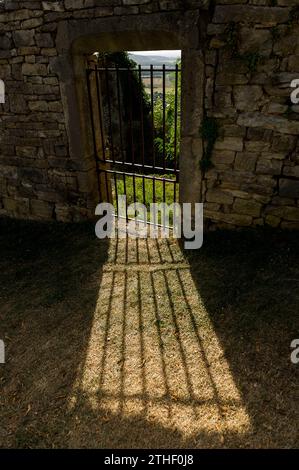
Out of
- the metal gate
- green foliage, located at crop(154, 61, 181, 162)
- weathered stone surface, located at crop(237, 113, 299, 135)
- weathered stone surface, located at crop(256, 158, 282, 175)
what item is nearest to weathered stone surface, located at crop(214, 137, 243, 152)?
weathered stone surface, located at crop(237, 113, 299, 135)

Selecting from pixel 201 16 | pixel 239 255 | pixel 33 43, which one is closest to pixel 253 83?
pixel 201 16

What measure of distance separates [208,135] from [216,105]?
1.12ft

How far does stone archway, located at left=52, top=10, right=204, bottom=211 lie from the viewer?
3566 millimetres

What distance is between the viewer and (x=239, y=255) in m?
4.16

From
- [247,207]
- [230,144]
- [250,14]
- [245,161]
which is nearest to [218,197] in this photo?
[247,207]

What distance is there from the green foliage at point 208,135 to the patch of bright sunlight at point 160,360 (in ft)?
4.60

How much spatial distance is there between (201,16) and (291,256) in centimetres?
286

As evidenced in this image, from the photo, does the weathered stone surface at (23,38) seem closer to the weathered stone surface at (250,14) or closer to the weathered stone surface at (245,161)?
the weathered stone surface at (250,14)

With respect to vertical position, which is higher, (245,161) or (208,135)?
(208,135)

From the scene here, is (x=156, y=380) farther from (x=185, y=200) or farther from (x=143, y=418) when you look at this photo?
(x=185, y=200)

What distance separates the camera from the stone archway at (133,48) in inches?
140

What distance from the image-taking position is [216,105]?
148 inches

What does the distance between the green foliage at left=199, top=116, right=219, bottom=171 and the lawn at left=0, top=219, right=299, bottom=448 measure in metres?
1.07

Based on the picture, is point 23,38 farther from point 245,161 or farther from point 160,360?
point 160,360
